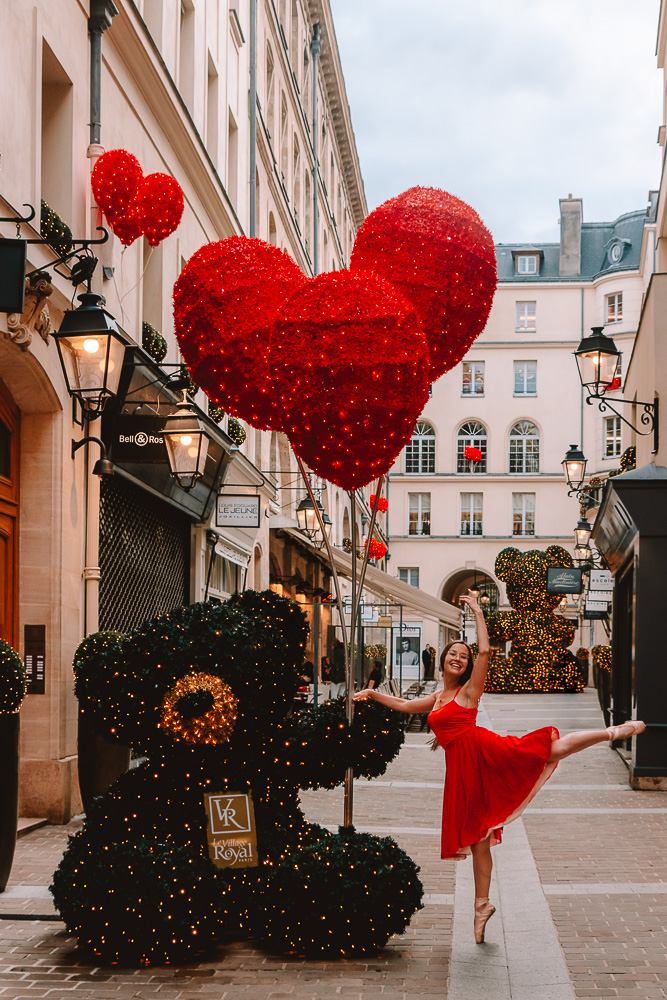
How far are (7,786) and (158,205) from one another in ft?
22.0

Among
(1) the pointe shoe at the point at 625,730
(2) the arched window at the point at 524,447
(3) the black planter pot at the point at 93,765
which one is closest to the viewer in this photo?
(1) the pointe shoe at the point at 625,730

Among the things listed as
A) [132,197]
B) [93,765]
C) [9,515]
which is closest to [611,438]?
[132,197]

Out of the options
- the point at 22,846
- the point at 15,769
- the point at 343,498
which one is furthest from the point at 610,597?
the point at 343,498

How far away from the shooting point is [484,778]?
6.10 metres

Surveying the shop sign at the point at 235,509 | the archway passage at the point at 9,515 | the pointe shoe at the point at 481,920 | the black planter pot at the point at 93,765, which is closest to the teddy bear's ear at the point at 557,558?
the shop sign at the point at 235,509

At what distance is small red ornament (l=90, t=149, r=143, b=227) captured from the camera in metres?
11.1

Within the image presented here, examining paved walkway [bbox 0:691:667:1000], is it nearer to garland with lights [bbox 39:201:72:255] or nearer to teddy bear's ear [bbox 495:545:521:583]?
garland with lights [bbox 39:201:72:255]

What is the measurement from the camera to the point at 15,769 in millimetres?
6953

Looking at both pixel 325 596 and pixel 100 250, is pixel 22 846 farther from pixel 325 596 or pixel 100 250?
pixel 325 596

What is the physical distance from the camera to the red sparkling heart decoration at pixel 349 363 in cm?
575

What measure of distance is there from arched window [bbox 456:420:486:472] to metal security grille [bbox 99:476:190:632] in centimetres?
4222

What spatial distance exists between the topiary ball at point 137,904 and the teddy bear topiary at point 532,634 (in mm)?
28716

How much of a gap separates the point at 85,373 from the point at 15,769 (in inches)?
111

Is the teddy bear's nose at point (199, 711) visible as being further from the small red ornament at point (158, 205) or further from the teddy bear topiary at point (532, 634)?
the teddy bear topiary at point (532, 634)
